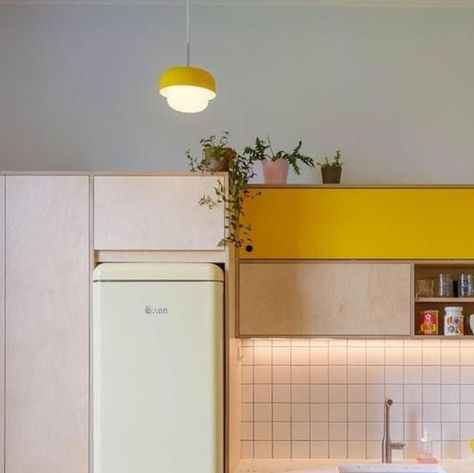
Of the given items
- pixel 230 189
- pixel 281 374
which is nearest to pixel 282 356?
pixel 281 374

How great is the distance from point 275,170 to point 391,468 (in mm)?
1545

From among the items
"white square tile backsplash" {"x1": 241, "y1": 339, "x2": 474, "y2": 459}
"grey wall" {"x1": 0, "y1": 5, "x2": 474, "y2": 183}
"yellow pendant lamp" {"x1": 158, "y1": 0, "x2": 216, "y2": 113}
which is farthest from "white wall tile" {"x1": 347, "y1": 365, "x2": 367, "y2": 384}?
"yellow pendant lamp" {"x1": 158, "y1": 0, "x2": 216, "y2": 113}

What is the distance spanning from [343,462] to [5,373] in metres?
1.66

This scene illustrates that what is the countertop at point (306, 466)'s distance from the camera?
242 cm

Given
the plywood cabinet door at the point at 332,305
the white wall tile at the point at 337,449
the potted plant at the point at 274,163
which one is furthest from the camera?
the white wall tile at the point at 337,449

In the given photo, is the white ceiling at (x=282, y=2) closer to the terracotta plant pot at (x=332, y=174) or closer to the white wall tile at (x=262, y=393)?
the terracotta plant pot at (x=332, y=174)

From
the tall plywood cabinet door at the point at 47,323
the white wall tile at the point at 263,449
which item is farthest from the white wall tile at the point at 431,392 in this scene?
the tall plywood cabinet door at the point at 47,323

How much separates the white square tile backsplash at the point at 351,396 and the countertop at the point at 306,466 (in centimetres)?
5

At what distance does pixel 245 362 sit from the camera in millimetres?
2648

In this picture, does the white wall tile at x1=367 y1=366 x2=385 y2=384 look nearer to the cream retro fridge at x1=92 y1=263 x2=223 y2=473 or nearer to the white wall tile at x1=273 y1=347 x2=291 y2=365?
the white wall tile at x1=273 y1=347 x2=291 y2=365

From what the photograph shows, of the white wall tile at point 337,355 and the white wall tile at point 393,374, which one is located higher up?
the white wall tile at point 337,355

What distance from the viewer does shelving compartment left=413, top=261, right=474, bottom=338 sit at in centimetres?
243

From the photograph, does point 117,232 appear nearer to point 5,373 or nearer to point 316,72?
point 5,373

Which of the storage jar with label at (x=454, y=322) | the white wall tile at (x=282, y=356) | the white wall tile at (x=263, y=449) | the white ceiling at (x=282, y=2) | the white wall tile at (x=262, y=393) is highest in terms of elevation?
the white ceiling at (x=282, y=2)
